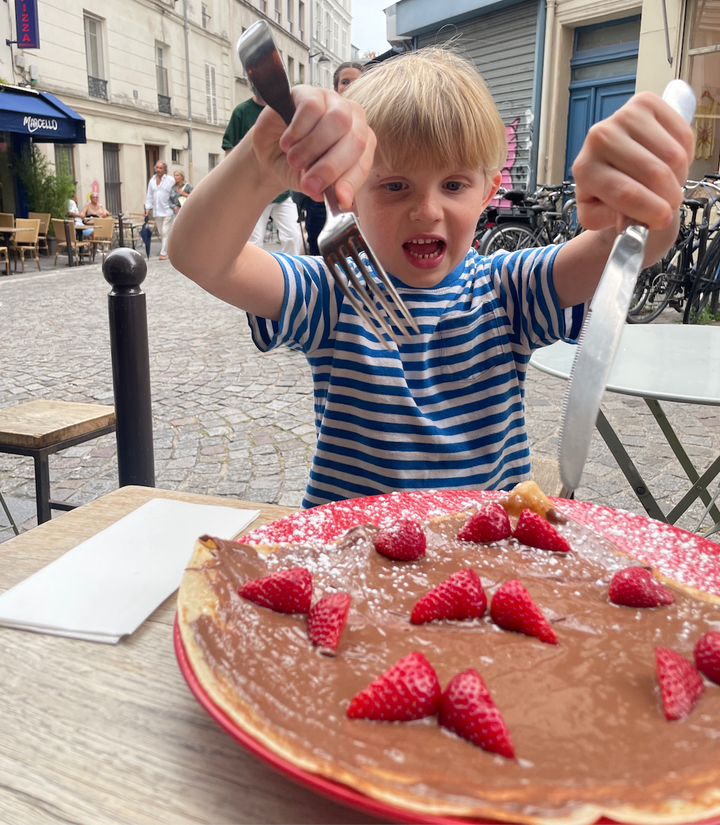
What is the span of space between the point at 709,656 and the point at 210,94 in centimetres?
2929

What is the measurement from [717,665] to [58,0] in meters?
22.1

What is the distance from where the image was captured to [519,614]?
825mm

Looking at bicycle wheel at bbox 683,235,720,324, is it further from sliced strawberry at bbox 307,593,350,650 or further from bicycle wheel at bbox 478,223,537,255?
sliced strawberry at bbox 307,593,350,650

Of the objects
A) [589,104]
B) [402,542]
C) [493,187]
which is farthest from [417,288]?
[589,104]

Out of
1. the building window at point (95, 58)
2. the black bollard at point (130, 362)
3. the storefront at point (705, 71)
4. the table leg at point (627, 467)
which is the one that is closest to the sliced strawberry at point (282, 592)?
Answer: the black bollard at point (130, 362)

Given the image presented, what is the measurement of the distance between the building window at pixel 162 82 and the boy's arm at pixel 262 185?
24.8 m

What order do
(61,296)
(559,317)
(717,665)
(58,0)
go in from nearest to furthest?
(717,665)
(559,317)
(61,296)
(58,0)

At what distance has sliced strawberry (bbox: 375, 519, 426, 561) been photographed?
39.0 inches

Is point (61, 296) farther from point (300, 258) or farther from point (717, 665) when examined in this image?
point (717, 665)

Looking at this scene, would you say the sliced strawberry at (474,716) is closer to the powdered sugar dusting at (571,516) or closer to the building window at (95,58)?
the powdered sugar dusting at (571,516)

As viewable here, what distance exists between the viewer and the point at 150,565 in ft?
3.36

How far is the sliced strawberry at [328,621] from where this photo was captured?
779mm

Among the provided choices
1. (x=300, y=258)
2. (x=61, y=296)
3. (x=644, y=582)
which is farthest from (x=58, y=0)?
(x=644, y=582)

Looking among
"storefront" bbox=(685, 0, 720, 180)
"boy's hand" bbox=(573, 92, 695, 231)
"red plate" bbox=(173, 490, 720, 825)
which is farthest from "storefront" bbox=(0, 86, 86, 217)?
"boy's hand" bbox=(573, 92, 695, 231)
